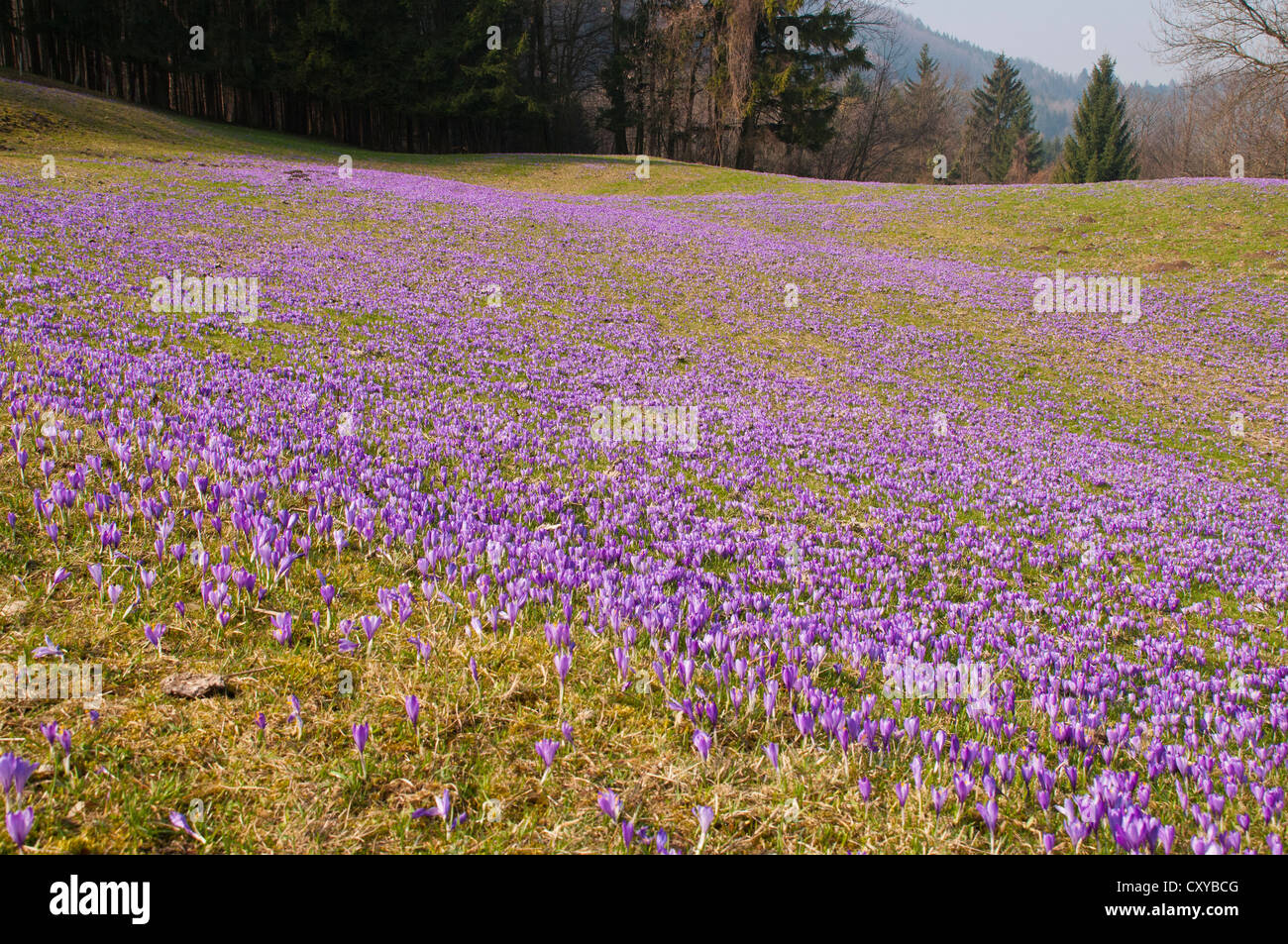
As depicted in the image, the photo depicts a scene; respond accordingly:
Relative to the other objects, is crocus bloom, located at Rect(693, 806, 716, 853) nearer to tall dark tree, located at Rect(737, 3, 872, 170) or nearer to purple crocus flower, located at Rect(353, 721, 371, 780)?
purple crocus flower, located at Rect(353, 721, 371, 780)

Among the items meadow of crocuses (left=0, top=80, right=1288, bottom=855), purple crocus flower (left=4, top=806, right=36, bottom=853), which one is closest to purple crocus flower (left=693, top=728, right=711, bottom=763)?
meadow of crocuses (left=0, top=80, right=1288, bottom=855)

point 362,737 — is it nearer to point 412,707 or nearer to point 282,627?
point 412,707

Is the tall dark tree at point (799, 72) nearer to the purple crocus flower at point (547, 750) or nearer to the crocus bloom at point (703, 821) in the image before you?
the purple crocus flower at point (547, 750)

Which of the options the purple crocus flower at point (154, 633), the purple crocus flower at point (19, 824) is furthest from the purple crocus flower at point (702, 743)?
the purple crocus flower at point (154, 633)

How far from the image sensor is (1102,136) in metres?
78.6

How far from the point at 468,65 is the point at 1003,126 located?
84.6 m

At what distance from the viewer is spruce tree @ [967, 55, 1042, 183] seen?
97375 millimetres

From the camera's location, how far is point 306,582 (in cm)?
432

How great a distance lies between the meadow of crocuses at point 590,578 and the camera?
2863 millimetres

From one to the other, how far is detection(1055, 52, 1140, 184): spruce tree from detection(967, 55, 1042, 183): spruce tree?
15707 millimetres

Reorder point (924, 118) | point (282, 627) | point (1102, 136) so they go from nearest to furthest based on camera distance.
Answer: point (282, 627)
point (1102, 136)
point (924, 118)

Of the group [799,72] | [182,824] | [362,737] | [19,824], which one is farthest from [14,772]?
[799,72]
